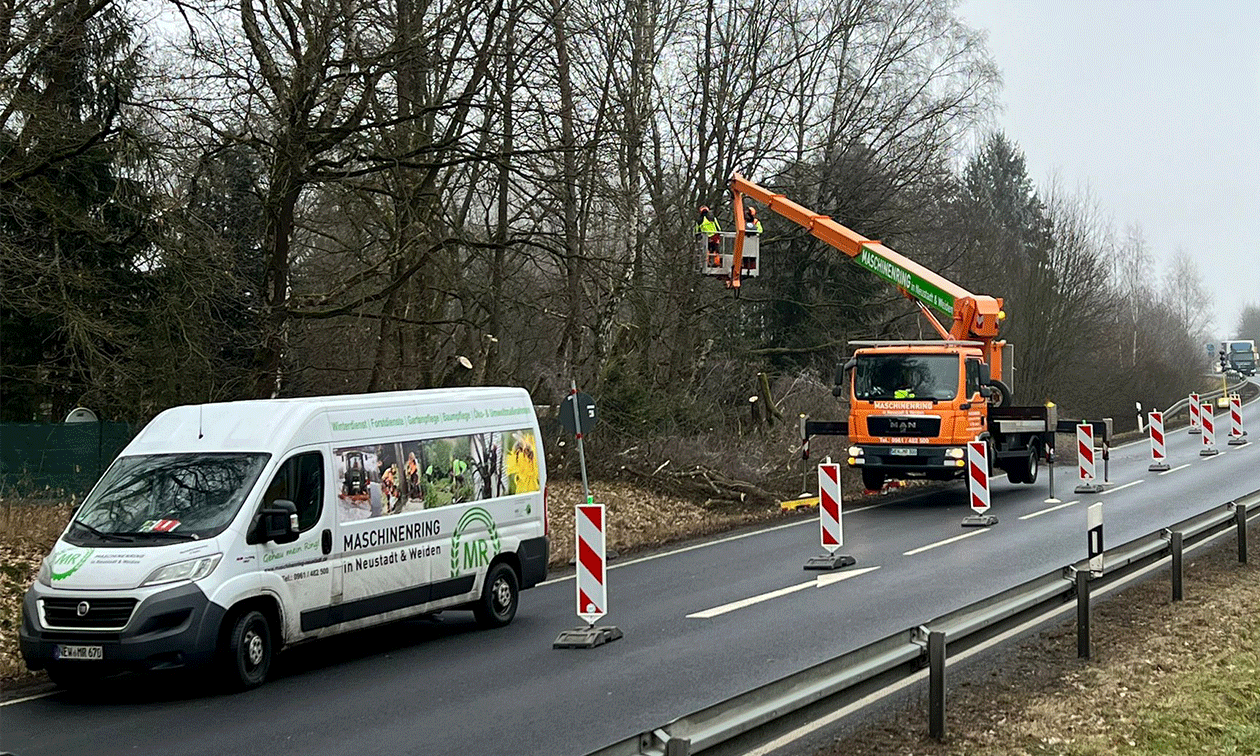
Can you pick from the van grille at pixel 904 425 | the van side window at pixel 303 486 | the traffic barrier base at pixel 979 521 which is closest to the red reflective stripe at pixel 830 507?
the traffic barrier base at pixel 979 521

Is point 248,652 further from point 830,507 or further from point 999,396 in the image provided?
point 999,396

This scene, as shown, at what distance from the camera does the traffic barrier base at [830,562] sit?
16.5 m

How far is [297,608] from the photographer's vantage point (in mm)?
11062

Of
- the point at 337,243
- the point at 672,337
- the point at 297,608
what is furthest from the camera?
the point at 672,337

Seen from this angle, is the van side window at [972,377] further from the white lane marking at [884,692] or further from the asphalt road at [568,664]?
the white lane marking at [884,692]

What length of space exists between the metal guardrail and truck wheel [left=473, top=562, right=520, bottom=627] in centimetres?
568

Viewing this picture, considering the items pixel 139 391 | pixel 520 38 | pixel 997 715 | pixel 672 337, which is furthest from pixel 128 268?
pixel 672 337

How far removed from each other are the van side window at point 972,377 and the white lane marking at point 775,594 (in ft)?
30.5

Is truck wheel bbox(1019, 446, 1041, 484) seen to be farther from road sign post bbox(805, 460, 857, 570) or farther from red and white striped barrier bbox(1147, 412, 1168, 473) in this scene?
road sign post bbox(805, 460, 857, 570)

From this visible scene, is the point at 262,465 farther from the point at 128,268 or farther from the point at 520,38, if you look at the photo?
the point at 520,38

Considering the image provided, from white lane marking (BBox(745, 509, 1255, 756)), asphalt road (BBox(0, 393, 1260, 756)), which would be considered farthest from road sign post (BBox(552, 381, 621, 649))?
white lane marking (BBox(745, 509, 1255, 756))

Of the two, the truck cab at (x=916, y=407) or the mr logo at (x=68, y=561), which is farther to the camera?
the truck cab at (x=916, y=407)

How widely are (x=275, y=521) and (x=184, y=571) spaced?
892 mm

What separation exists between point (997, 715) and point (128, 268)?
14229 mm
